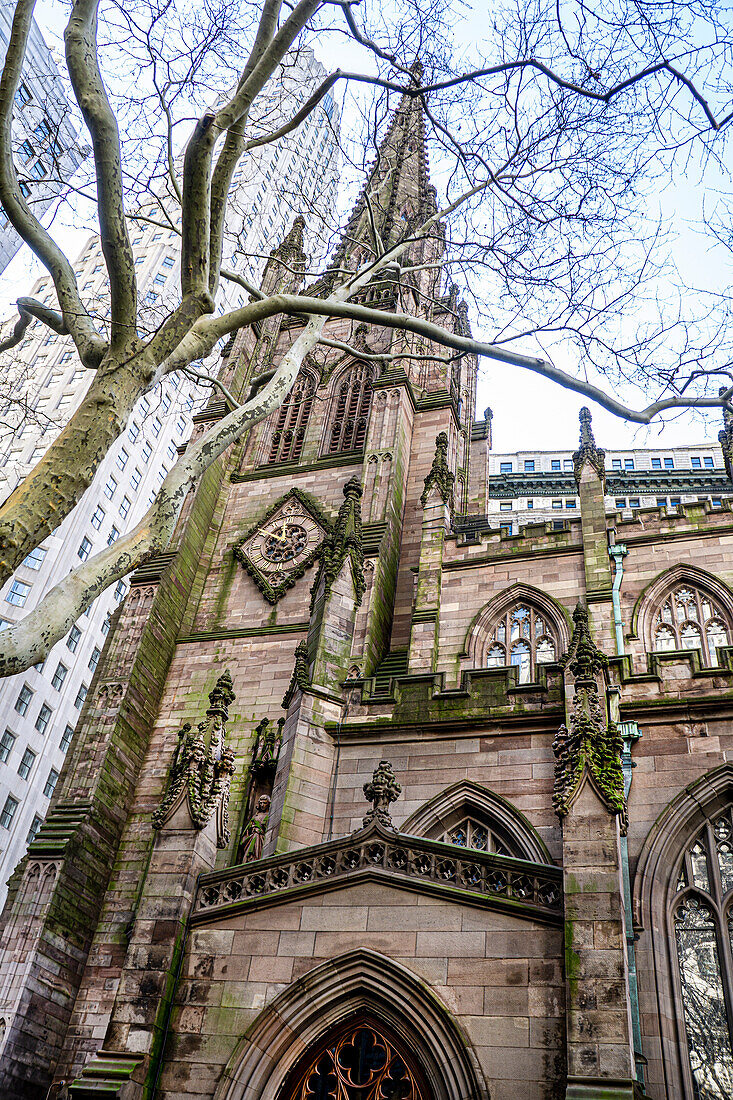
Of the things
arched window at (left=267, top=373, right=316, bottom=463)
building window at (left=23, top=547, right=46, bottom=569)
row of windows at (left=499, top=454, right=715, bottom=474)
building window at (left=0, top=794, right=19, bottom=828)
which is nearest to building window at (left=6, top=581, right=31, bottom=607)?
building window at (left=23, top=547, right=46, bottom=569)

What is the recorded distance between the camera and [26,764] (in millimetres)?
42781

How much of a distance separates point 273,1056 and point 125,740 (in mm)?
12223

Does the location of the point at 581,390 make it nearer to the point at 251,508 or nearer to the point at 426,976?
the point at 426,976

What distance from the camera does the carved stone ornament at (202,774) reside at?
432 inches

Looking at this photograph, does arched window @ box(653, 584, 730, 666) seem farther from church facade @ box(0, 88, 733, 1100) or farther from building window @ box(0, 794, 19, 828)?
building window @ box(0, 794, 19, 828)

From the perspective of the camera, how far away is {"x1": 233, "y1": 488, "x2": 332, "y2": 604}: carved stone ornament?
971 inches

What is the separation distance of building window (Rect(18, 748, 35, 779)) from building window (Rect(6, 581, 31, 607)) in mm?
7328

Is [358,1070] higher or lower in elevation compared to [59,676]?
lower

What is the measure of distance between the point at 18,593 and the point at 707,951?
39999mm

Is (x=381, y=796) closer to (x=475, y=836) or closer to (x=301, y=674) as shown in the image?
(x=475, y=836)

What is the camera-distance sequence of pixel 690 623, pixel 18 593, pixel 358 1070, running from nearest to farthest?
pixel 358 1070
pixel 690 623
pixel 18 593

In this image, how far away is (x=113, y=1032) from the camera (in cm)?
980

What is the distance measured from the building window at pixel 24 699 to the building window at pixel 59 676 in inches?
76.6

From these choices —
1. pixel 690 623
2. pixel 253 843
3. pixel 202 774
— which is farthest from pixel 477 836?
pixel 690 623
